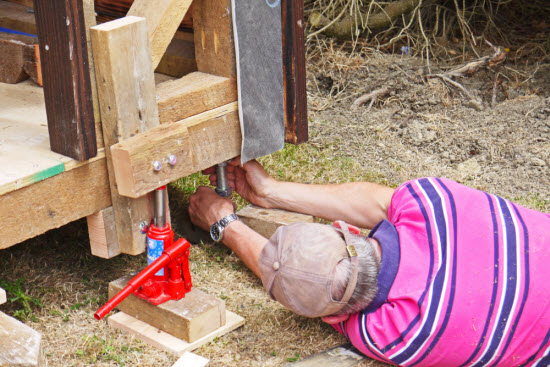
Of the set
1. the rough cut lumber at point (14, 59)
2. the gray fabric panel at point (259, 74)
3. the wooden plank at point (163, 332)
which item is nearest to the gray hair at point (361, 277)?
the wooden plank at point (163, 332)

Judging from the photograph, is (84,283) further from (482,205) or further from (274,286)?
(482,205)

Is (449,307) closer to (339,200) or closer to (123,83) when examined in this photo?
(339,200)

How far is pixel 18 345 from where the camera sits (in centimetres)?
185

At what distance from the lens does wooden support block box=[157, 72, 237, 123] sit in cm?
255

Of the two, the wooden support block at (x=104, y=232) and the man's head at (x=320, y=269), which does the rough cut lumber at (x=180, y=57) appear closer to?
the wooden support block at (x=104, y=232)

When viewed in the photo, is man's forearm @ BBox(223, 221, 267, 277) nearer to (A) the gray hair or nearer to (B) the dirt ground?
(B) the dirt ground

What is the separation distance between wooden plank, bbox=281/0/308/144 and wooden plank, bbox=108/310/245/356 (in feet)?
2.94


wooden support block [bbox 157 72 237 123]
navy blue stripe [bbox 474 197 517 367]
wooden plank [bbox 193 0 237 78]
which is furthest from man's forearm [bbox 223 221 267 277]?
navy blue stripe [bbox 474 197 517 367]

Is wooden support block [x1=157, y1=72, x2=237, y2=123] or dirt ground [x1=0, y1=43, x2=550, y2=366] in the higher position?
wooden support block [x1=157, y1=72, x2=237, y2=123]

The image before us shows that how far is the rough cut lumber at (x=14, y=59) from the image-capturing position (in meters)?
2.91

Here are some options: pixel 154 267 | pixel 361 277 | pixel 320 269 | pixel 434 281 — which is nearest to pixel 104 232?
pixel 154 267

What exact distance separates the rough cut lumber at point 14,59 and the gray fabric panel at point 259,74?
2.97ft

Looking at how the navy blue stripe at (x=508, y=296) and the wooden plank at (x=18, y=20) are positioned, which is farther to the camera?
the wooden plank at (x=18, y=20)

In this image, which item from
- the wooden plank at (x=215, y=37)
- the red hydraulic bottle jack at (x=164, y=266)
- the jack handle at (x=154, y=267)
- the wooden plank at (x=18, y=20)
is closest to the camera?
the jack handle at (x=154, y=267)
